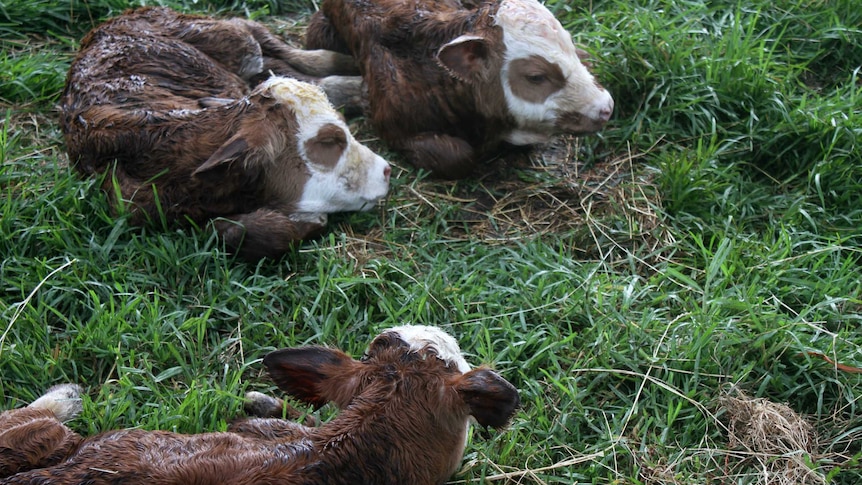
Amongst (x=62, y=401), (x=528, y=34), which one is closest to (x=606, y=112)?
(x=528, y=34)

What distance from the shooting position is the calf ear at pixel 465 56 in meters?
5.66

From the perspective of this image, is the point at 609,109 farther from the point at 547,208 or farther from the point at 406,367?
the point at 406,367

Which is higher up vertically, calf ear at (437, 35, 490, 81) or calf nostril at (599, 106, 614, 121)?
calf ear at (437, 35, 490, 81)

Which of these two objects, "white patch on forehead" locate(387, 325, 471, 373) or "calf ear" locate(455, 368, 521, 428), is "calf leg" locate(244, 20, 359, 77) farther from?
"calf ear" locate(455, 368, 521, 428)

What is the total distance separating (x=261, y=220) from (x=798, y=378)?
2994 mm

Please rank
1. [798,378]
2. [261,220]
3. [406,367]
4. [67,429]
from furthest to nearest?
[261,220], [798,378], [67,429], [406,367]

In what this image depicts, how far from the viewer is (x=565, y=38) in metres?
5.84

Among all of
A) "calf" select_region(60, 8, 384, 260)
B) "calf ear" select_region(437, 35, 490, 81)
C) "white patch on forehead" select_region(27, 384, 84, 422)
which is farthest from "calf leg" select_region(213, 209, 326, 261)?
"calf ear" select_region(437, 35, 490, 81)

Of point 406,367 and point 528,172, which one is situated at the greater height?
point 406,367

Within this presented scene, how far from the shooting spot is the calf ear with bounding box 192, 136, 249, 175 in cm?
511

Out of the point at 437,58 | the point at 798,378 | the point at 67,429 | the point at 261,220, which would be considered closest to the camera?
the point at 67,429

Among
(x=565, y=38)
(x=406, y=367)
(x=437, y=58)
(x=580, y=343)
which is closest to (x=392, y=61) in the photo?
(x=437, y=58)

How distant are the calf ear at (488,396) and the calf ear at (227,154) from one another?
2103 mm

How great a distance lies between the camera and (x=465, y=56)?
5746mm
